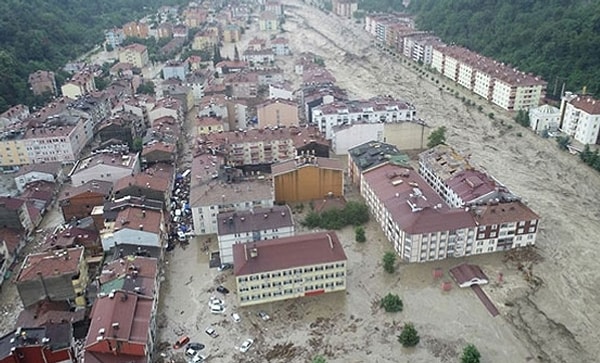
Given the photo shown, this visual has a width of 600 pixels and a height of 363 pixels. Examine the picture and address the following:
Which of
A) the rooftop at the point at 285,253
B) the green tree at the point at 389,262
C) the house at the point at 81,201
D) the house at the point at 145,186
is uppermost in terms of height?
the rooftop at the point at 285,253

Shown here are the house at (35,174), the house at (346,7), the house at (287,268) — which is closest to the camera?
the house at (287,268)

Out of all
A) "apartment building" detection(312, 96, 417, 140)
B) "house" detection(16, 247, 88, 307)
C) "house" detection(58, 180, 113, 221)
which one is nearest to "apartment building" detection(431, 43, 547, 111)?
"apartment building" detection(312, 96, 417, 140)

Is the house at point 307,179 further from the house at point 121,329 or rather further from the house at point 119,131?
the house at point 119,131

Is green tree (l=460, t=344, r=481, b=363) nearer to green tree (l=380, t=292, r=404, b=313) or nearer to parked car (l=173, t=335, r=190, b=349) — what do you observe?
green tree (l=380, t=292, r=404, b=313)

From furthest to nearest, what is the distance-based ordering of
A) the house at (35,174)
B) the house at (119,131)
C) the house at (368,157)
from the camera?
the house at (119,131), the house at (35,174), the house at (368,157)

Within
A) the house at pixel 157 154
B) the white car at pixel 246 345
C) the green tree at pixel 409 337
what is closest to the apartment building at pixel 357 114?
the house at pixel 157 154

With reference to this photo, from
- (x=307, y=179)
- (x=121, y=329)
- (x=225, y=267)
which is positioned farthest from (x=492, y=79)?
(x=121, y=329)

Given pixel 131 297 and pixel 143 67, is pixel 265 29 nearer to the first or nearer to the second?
pixel 143 67

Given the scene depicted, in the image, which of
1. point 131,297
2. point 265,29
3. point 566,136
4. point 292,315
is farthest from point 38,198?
point 265,29
